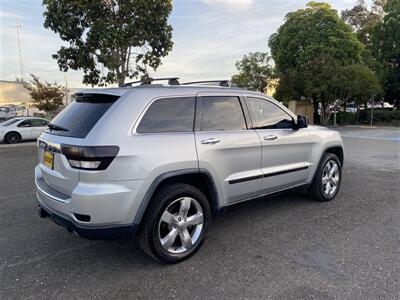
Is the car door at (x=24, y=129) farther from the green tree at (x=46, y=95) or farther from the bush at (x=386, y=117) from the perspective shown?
the bush at (x=386, y=117)

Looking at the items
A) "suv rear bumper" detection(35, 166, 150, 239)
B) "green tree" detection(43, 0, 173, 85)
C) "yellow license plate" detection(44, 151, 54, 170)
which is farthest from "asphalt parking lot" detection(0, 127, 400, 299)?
"green tree" detection(43, 0, 173, 85)

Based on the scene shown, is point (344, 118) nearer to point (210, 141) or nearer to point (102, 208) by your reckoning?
point (210, 141)

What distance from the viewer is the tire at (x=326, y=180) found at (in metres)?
4.89

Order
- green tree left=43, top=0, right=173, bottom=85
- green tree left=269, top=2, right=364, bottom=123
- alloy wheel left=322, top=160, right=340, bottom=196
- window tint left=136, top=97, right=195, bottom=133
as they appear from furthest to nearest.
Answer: green tree left=269, top=2, right=364, bottom=123 < green tree left=43, top=0, right=173, bottom=85 < alloy wheel left=322, top=160, right=340, bottom=196 < window tint left=136, top=97, right=195, bottom=133

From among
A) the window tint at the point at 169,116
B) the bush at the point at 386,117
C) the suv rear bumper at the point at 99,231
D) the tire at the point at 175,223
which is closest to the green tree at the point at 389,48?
the bush at the point at 386,117

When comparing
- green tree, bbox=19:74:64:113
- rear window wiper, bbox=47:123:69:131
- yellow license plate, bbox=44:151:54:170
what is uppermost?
green tree, bbox=19:74:64:113

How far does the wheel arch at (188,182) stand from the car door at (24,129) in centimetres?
1411

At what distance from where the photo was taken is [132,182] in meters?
2.81

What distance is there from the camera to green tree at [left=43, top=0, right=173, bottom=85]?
12773mm

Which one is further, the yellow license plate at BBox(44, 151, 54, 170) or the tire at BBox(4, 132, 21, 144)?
the tire at BBox(4, 132, 21, 144)

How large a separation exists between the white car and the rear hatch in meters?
12.4

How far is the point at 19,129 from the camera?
1480 cm

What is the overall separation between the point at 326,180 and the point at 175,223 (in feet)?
9.62

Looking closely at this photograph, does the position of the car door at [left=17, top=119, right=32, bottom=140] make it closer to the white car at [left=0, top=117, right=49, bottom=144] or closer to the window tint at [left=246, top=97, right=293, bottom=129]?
the white car at [left=0, top=117, right=49, bottom=144]
